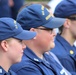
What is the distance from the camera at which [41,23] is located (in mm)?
3879

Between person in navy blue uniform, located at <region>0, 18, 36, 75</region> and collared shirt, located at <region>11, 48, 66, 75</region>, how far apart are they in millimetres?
185

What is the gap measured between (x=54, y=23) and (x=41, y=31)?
0.20 meters

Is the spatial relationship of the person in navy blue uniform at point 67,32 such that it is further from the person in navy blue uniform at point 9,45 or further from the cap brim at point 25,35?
the person in navy blue uniform at point 9,45

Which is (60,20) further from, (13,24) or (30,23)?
(13,24)

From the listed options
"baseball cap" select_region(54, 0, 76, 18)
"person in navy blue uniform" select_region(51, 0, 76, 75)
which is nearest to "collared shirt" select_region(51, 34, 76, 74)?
"person in navy blue uniform" select_region(51, 0, 76, 75)

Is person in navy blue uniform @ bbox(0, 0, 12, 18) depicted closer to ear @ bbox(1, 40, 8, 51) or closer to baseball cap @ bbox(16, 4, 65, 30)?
baseball cap @ bbox(16, 4, 65, 30)

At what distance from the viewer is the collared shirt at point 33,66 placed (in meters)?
3.61

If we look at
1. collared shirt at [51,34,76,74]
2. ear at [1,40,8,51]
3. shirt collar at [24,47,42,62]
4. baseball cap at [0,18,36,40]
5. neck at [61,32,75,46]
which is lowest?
collared shirt at [51,34,76,74]

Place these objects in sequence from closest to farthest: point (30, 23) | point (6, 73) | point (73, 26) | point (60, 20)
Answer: point (6, 73), point (30, 23), point (60, 20), point (73, 26)

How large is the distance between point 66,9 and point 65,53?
525 mm

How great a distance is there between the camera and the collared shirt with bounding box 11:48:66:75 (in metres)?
3.61

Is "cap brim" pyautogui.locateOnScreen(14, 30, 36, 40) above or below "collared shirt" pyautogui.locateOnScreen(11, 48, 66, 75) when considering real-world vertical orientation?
above

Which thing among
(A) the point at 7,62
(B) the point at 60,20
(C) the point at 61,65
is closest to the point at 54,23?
(B) the point at 60,20

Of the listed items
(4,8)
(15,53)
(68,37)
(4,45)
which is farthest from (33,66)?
(4,8)
